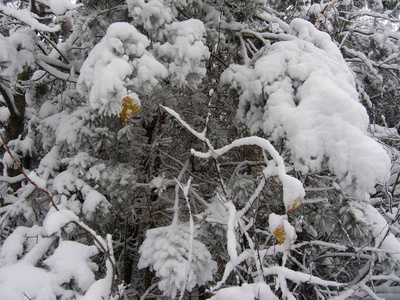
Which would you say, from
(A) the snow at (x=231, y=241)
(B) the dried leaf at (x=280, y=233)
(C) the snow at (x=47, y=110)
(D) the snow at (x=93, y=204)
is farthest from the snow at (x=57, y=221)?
(C) the snow at (x=47, y=110)

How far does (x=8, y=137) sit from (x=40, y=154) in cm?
57

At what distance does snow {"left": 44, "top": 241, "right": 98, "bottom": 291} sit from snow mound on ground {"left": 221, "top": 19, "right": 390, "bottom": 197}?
1880mm

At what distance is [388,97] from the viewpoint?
7.58m

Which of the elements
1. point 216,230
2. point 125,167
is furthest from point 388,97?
point 125,167

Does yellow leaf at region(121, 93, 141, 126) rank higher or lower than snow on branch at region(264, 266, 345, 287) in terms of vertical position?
higher

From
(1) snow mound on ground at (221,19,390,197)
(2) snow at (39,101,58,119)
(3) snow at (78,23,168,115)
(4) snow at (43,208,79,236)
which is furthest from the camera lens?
(2) snow at (39,101,58,119)

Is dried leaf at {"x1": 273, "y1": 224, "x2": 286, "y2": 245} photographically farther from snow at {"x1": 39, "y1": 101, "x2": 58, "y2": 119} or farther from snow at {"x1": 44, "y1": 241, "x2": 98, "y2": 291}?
snow at {"x1": 39, "y1": 101, "x2": 58, "y2": 119}

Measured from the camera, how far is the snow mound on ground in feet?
6.57

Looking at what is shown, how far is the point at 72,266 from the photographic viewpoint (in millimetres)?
2059

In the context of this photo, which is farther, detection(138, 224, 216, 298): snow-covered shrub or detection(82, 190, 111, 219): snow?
detection(82, 190, 111, 219): snow

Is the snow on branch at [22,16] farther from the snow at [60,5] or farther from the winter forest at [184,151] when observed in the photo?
the snow at [60,5]

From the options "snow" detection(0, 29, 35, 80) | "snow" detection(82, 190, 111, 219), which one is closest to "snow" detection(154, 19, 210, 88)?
"snow" detection(82, 190, 111, 219)

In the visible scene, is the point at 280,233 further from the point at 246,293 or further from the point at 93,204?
the point at 93,204

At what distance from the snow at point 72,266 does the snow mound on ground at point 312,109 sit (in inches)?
74.0
